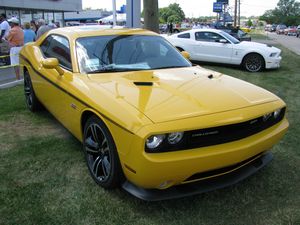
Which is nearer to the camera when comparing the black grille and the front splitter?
the black grille

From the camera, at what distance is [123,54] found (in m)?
4.05

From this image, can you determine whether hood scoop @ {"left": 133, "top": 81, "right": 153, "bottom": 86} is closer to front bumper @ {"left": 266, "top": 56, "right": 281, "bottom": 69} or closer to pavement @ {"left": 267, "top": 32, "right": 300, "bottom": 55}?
front bumper @ {"left": 266, "top": 56, "right": 281, "bottom": 69}

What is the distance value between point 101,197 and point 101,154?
0.39m

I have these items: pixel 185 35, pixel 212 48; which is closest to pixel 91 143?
pixel 212 48

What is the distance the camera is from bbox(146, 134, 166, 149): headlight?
2.60 m

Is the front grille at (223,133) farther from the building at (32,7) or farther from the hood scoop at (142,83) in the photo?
the building at (32,7)

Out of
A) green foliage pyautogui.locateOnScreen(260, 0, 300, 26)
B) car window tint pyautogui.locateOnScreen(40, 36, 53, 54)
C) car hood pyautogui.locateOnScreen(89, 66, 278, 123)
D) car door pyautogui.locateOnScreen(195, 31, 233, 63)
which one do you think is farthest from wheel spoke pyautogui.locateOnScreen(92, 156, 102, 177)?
green foliage pyautogui.locateOnScreen(260, 0, 300, 26)

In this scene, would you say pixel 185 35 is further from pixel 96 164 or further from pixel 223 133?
pixel 223 133

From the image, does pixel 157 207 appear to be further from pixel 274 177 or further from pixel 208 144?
pixel 274 177


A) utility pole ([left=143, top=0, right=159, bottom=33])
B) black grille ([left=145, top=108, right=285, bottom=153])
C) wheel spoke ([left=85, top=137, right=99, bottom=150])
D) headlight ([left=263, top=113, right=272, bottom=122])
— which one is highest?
utility pole ([left=143, top=0, right=159, bottom=33])

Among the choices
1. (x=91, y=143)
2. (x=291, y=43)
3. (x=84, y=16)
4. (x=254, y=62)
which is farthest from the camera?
(x=84, y=16)

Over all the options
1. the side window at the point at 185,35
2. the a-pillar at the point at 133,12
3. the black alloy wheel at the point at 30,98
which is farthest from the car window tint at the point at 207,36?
the black alloy wheel at the point at 30,98

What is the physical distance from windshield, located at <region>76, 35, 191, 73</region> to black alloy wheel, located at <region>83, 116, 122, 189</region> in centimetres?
80

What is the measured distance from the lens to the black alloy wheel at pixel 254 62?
36.0 ft
